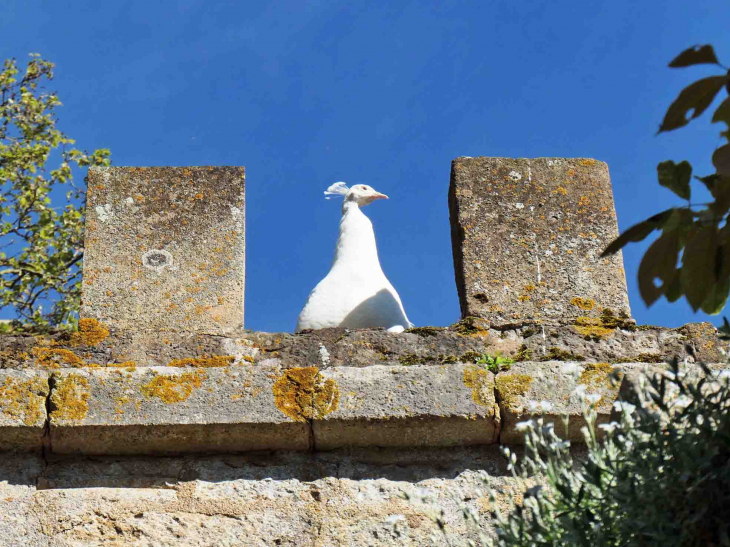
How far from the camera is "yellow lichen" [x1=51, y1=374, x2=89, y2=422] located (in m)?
3.74

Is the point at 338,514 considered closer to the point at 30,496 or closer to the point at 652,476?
the point at 30,496

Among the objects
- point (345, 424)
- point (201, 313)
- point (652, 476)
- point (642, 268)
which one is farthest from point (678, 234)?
point (201, 313)

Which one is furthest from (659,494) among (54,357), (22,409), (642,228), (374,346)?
(54,357)

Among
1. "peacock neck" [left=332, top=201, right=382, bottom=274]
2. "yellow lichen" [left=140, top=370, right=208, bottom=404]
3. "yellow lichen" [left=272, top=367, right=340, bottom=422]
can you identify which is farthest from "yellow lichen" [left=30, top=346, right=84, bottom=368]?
"peacock neck" [left=332, top=201, right=382, bottom=274]

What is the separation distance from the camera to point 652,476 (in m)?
2.38

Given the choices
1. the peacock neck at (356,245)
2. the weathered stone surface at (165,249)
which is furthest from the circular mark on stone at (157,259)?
the peacock neck at (356,245)

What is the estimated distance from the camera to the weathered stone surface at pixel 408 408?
3.76 meters

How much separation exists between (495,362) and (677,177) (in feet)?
6.13

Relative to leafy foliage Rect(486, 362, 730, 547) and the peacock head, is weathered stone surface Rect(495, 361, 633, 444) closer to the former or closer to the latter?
leafy foliage Rect(486, 362, 730, 547)

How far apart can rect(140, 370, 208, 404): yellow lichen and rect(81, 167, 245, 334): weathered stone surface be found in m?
0.36

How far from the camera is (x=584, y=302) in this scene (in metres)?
4.30

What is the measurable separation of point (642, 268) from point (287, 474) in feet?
6.66

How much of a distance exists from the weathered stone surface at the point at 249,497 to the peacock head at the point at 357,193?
5.61 feet

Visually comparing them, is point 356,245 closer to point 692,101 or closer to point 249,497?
point 249,497
